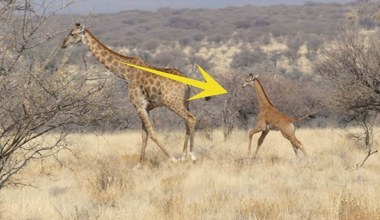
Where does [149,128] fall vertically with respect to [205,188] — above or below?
above

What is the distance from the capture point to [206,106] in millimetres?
21734

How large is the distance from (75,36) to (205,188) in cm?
396

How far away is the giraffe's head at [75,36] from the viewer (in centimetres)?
1036

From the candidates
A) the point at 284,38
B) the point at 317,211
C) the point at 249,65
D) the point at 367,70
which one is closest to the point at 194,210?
the point at 317,211

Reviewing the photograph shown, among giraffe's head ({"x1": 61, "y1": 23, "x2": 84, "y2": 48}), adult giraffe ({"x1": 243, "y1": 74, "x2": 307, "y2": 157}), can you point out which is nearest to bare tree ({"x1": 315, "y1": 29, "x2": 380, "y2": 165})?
adult giraffe ({"x1": 243, "y1": 74, "x2": 307, "y2": 157})

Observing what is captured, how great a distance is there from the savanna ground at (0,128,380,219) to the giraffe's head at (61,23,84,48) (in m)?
1.81

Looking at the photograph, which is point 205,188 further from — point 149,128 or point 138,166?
point 149,128

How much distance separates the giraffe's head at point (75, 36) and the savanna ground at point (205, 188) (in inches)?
71.2

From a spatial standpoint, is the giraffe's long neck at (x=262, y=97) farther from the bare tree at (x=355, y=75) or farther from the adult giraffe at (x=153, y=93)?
the adult giraffe at (x=153, y=93)

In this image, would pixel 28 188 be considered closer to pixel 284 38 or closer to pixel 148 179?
pixel 148 179

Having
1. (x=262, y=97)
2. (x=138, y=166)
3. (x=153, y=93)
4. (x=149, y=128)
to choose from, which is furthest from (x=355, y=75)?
(x=138, y=166)

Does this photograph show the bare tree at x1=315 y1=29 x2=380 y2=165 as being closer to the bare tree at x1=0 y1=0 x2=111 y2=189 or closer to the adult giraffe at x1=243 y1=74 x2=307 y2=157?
the adult giraffe at x1=243 y1=74 x2=307 y2=157

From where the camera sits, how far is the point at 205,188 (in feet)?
28.8

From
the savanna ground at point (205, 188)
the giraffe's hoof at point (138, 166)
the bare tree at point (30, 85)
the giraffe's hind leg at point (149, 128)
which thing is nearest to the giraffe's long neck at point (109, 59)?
the giraffe's hind leg at point (149, 128)
